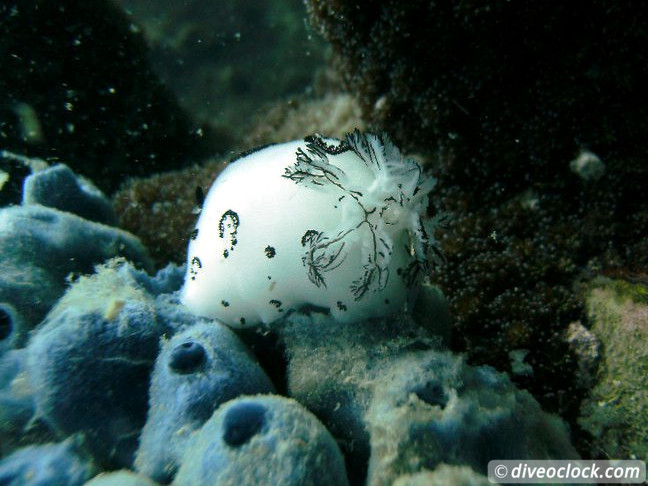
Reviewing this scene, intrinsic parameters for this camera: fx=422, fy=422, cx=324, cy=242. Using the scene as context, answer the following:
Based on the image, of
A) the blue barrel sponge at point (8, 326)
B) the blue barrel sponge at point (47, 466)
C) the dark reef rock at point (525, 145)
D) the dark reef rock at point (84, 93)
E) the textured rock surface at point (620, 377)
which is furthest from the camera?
the dark reef rock at point (84, 93)

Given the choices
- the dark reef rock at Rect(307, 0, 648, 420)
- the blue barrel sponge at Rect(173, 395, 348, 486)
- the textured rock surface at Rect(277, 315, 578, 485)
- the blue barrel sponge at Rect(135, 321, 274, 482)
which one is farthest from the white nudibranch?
the dark reef rock at Rect(307, 0, 648, 420)

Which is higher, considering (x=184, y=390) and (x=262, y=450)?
(x=184, y=390)

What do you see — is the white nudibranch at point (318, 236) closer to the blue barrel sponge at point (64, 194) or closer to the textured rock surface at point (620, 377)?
the textured rock surface at point (620, 377)

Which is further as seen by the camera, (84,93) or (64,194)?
(84,93)

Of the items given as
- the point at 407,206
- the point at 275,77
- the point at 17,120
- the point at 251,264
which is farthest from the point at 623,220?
the point at 17,120

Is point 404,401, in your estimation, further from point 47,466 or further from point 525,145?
point 525,145

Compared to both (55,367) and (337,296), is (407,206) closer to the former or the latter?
(337,296)

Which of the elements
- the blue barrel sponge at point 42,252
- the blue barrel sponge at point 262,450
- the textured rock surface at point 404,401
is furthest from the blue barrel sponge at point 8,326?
the textured rock surface at point 404,401

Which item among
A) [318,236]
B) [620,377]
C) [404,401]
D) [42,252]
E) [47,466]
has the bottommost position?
[620,377]

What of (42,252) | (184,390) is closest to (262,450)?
(184,390)
